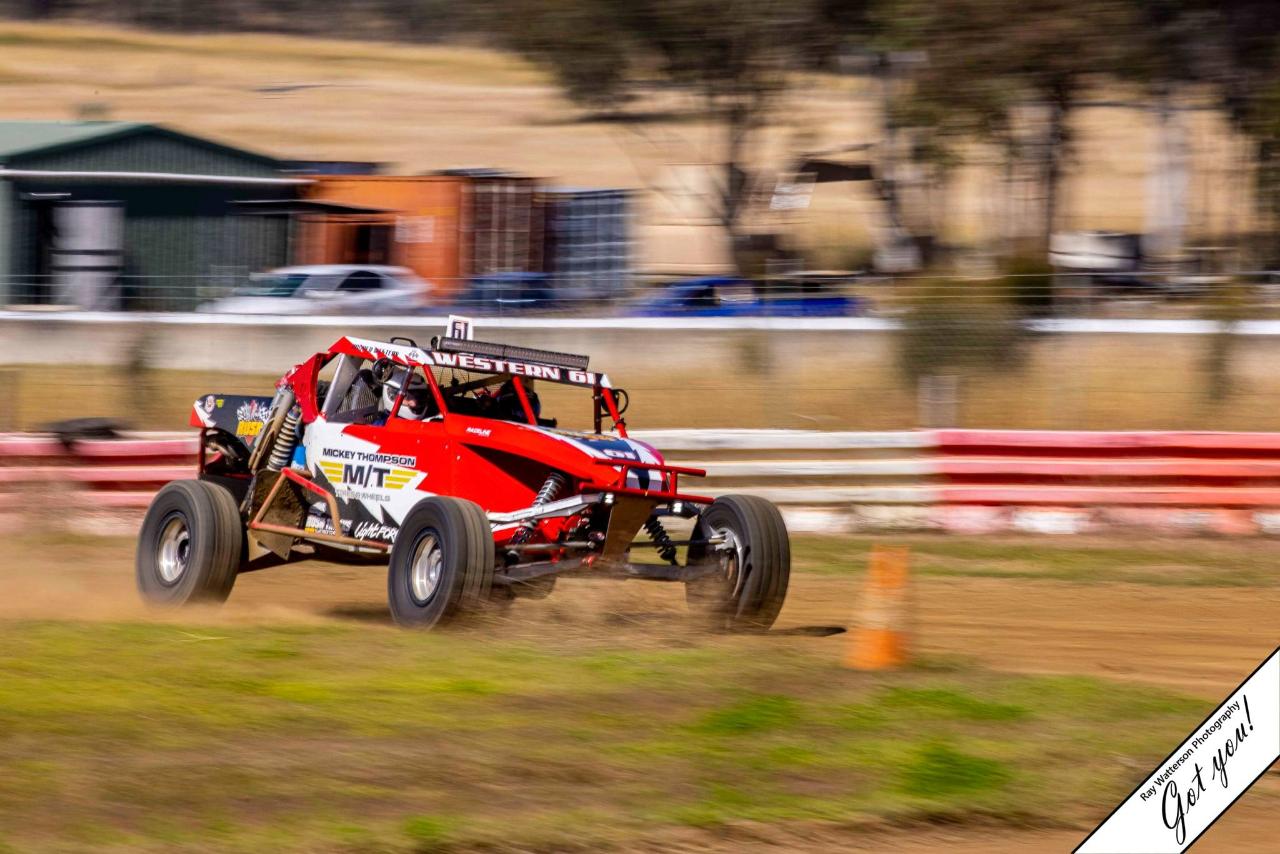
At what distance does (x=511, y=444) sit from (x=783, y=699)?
Result: 2630mm

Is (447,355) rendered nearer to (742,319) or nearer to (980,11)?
(742,319)

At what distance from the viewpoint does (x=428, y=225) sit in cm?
3253

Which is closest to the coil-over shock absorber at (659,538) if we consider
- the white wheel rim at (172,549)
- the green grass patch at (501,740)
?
the green grass patch at (501,740)

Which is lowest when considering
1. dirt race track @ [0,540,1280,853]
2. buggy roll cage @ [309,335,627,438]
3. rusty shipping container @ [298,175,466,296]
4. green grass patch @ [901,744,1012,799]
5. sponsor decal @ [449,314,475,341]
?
dirt race track @ [0,540,1280,853]

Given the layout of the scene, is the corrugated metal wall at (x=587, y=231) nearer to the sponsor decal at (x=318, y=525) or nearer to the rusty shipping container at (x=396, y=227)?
the rusty shipping container at (x=396, y=227)

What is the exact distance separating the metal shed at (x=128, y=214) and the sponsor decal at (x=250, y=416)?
54.3 ft

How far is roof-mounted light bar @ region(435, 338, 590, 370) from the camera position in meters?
9.84

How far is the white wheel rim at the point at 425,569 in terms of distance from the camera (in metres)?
8.98

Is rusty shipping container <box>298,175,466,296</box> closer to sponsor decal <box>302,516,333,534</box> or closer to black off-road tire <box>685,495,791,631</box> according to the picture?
sponsor decal <box>302,516,333,534</box>

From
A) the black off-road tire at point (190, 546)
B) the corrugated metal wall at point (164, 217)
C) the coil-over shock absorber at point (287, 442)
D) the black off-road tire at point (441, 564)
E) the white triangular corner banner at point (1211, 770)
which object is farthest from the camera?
the corrugated metal wall at point (164, 217)

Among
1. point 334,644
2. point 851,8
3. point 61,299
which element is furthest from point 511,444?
point 851,8

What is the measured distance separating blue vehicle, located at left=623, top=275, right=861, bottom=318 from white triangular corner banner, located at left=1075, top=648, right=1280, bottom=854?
56.2ft

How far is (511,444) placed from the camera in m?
9.23

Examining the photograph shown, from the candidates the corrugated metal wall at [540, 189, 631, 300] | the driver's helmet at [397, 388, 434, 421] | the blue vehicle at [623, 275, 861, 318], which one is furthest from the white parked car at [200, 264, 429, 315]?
the driver's helmet at [397, 388, 434, 421]
